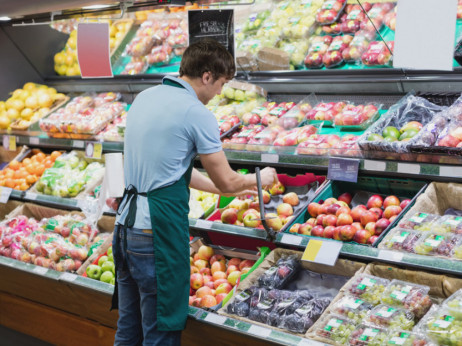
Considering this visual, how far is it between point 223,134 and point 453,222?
1.80 metres

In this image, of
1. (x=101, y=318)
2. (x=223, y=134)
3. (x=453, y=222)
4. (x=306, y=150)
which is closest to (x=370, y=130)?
(x=306, y=150)

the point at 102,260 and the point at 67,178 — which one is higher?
the point at 67,178

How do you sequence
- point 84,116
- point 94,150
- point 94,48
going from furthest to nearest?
1. point 84,116
2. point 94,150
3. point 94,48

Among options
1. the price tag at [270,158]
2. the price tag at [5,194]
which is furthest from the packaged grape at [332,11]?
the price tag at [5,194]

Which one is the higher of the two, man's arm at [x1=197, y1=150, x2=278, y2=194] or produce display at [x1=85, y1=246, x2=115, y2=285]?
man's arm at [x1=197, y1=150, x2=278, y2=194]

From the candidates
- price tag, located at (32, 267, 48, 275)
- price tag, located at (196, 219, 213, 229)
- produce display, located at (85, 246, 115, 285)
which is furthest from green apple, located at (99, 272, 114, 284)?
price tag, located at (196, 219, 213, 229)

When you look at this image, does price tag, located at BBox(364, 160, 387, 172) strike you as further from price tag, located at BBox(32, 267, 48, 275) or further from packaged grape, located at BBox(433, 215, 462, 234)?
price tag, located at BBox(32, 267, 48, 275)

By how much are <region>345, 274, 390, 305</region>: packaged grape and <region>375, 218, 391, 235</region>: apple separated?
1.08 ft

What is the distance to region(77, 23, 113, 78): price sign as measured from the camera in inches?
175

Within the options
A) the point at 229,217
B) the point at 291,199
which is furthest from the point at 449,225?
the point at 229,217

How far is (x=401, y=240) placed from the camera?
2.74m

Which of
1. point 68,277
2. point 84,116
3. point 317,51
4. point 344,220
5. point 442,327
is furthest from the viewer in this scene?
point 84,116

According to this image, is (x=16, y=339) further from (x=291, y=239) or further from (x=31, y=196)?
(x=291, y=239)

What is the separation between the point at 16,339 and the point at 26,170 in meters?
1.49
